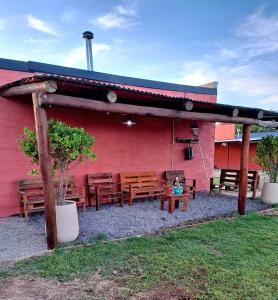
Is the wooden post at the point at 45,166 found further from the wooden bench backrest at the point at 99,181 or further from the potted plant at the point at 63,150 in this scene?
the wooden bench backrest at the point at 99,181

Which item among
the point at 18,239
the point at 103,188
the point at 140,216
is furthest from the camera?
the point at 103,188

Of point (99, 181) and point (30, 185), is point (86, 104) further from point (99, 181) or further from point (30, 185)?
point (99, 181)

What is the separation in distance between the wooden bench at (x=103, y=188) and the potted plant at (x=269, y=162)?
415cm

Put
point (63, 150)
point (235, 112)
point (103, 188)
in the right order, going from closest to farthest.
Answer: point (63, 150) < point (235, 112) < point (103, 188)

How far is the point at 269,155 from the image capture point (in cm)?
730

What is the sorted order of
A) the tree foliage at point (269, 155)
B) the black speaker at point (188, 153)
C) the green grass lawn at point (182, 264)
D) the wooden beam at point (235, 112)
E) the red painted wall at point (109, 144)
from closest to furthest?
1. the green grass lawn at point (182, 264)
2. the red painted wall at point (109, 144)
3. the wooden beam at point (235, 112)
4. the tree foliage at point (269, 155)
5. the black speaker at point (188, 153)

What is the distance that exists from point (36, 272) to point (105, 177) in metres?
3.96

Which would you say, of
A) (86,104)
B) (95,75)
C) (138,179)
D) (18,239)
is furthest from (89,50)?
(18,239)

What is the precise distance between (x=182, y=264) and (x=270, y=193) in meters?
4.84

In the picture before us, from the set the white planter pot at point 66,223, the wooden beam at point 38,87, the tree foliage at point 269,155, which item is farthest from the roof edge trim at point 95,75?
the white planter pot at point 66,223

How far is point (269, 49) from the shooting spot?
1185 cm

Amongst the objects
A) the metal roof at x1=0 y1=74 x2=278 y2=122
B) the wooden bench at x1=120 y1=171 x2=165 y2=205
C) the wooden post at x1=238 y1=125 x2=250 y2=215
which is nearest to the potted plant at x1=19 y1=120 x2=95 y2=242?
the metal roof at x1=0 y1=74 x2=278 y2=122

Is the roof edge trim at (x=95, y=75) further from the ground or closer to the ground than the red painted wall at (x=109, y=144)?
further from the ground

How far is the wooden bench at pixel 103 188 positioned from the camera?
263 inches
